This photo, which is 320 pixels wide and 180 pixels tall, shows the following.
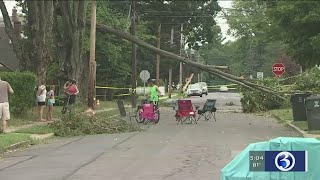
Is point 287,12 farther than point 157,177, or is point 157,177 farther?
point 287,12

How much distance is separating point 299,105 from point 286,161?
59.1 ft

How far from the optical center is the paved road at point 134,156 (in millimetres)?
10281

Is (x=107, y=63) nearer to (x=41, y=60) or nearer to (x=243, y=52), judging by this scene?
(x=41, y=60)

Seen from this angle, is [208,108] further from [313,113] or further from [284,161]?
[284,161]

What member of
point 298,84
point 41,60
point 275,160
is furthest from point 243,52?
point 275,160

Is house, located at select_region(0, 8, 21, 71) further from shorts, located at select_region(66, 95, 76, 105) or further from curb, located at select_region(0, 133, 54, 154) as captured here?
curb, located at select_region(0, 133, 54, 154)

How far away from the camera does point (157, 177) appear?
991 centimetres

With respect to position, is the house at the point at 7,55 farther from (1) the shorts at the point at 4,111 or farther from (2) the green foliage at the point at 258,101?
(1) the shorts at the point at 4,111

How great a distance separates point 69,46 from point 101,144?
46.9 feet

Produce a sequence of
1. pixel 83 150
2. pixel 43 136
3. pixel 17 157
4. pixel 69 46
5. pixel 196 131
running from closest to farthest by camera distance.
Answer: pixel 17 157, pixel 83 150, pixel 43 136, pixel 196 131, pixel 69 46

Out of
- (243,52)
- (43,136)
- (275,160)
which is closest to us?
(275,160)

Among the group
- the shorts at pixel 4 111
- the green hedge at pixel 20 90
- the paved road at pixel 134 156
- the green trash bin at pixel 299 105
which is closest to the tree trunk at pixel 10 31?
the green hedge at pixel 20 90
